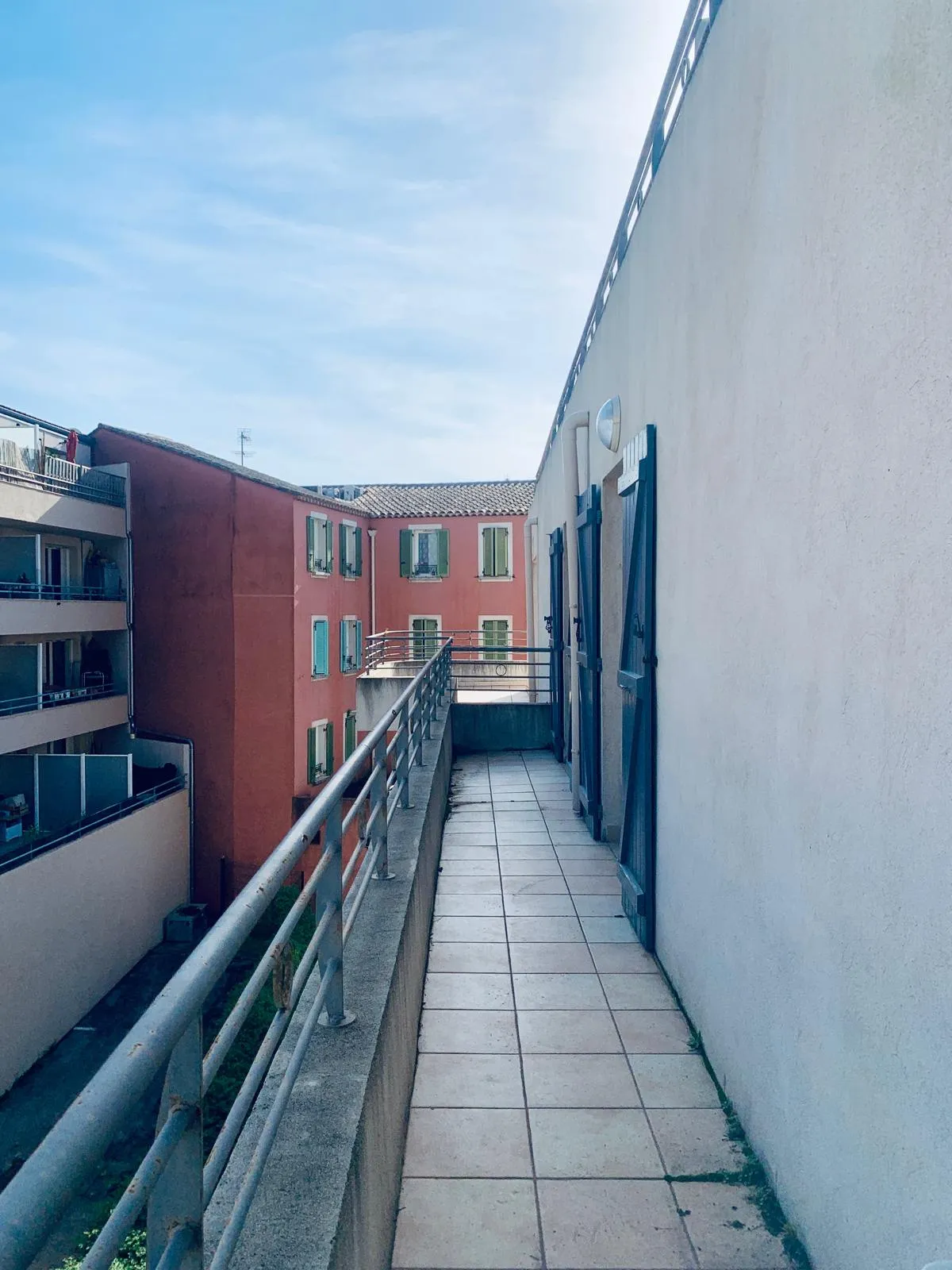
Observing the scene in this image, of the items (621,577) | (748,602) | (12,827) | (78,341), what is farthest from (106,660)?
(748,602)

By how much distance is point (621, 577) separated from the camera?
20.3ft

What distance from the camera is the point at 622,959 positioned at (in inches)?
175

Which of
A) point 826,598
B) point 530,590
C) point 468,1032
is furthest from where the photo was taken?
point 530,590

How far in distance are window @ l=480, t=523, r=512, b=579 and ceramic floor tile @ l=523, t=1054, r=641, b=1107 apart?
2411cm

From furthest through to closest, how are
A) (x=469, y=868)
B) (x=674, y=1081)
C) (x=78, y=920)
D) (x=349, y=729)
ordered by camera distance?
1. (x=349, y=729)
2. (x=78, y=920)
3. (x=469, y=868)
4. (x=674, y=1081)

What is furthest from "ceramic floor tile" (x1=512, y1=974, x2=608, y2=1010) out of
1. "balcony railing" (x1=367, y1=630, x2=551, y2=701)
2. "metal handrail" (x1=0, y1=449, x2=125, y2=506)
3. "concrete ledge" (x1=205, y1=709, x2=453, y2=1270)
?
"metal handrail" (x1=0, y1=449, x2=125, y2=506)

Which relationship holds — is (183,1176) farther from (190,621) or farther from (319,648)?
(319,648)

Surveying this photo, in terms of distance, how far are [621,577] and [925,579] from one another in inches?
180

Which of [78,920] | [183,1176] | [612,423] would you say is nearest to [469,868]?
[612,423]

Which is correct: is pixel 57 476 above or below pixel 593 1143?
above

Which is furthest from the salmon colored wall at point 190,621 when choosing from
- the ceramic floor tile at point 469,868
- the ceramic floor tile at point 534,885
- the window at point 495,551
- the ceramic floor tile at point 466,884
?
the ceramic floor tile at point 534,885

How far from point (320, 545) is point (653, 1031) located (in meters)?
18.7

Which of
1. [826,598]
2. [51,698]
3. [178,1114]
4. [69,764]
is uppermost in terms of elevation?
[826,598]

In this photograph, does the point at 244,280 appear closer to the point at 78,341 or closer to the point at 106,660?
the point at 78,341
